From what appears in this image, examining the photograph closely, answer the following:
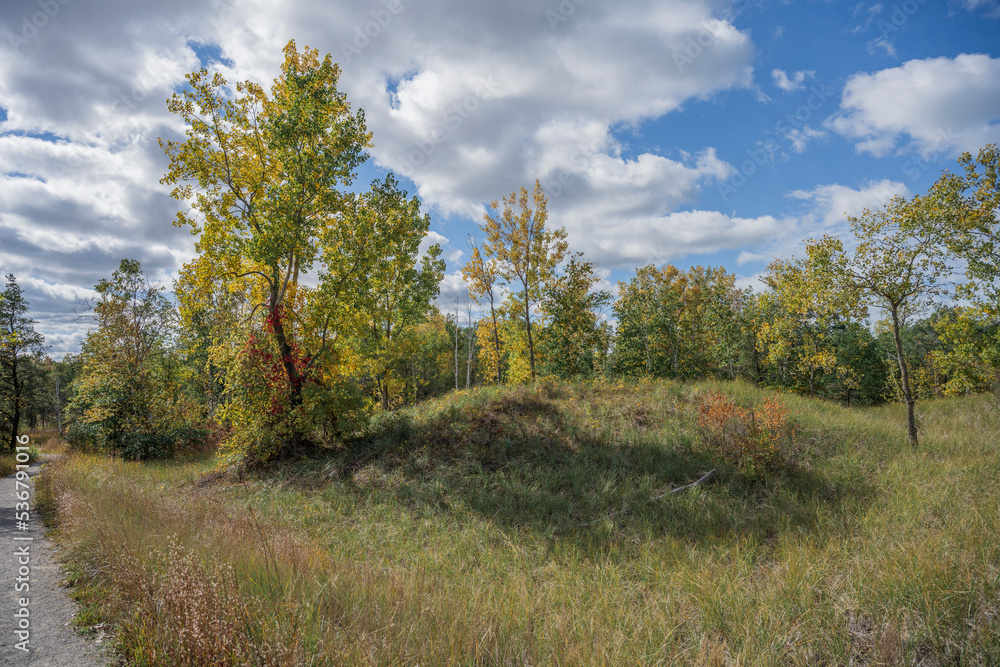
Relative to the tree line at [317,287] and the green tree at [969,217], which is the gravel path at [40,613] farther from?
the green tree at [969,217]

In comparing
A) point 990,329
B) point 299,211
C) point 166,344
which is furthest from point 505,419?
point 166,344

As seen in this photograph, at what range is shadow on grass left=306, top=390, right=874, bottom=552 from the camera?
23.3 ft

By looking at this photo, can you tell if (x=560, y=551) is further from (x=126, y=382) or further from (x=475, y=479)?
(x=126, y=382)

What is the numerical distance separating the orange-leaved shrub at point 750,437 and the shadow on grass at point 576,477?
0.39m

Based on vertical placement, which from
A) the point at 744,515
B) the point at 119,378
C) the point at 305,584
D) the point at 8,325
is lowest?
the point at 744,515

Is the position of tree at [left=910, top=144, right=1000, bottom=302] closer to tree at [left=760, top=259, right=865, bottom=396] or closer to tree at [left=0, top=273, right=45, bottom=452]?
tree at [left=760, top=259, right=865, bottom=396]

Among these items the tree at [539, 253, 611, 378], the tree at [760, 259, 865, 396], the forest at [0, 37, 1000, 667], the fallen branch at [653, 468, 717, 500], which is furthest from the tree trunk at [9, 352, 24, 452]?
the tree at [760, 259, 865, 396]

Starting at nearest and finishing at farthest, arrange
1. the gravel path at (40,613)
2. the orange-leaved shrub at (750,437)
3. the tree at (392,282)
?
the gravel path at (40,613) < the orange-leaved shrub at (750,437) < the tree at (392,282)

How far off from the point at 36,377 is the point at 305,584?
38960 millimetres

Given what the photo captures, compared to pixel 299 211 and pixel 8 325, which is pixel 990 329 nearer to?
pixel 299 211

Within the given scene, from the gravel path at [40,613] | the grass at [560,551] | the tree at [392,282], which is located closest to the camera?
the grass at [560,551]

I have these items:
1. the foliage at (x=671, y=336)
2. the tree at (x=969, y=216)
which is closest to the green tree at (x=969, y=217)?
the tree at (x=969, y=216)

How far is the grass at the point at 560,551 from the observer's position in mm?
3434

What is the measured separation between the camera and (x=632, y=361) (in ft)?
90.0
